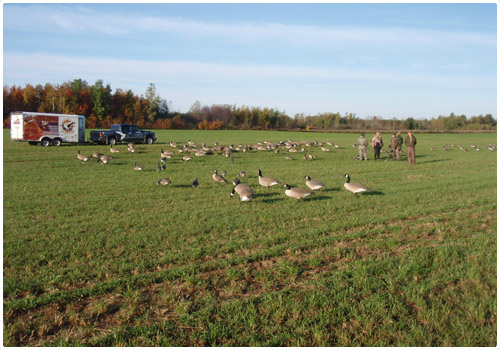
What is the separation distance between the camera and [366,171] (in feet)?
61.0

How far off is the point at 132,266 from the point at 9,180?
36.6ft

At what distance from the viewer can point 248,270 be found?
5.96 m

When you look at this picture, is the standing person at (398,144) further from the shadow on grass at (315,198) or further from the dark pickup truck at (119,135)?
the dark pickup truck at (119,135)

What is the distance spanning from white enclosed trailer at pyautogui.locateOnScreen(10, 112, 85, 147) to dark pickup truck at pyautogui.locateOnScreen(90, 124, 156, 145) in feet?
5.02

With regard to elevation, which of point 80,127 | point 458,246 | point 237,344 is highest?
point 80,127

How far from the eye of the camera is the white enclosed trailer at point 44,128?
96.5 feet

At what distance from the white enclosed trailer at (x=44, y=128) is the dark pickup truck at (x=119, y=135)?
1.53 meters

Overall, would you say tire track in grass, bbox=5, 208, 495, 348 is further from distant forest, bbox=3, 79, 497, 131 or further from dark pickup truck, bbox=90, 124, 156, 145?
distant forest, bbox=3, 79, 497, 131

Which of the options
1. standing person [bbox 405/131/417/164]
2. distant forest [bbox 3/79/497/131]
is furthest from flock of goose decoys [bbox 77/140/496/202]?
distant forest [bbox 3/79/497/131]

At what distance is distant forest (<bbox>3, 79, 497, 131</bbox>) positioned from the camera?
84.5 metres

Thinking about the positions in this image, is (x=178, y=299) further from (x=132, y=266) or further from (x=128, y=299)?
(x=132, y=266)

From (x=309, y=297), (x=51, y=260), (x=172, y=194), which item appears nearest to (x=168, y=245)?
(x=51, y=260)

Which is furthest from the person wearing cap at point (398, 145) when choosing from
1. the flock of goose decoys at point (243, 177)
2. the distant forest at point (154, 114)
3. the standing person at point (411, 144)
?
the distant forest at point (154, 114)

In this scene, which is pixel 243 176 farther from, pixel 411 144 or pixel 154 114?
pixel 154 114
